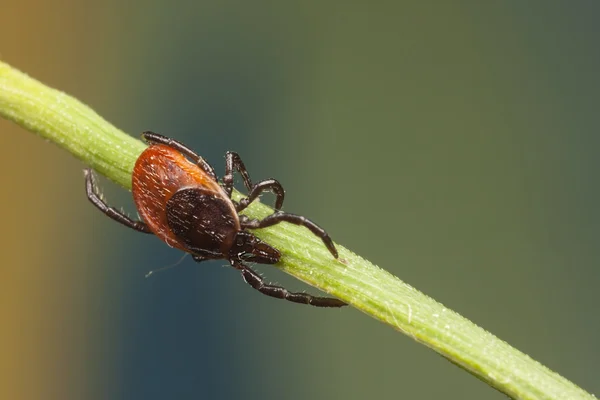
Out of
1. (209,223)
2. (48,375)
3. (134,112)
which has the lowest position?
(48,375)

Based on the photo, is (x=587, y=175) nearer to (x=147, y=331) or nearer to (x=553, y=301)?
(x=553, y=301)

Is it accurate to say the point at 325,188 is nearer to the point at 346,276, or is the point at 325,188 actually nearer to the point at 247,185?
the point at 247,185

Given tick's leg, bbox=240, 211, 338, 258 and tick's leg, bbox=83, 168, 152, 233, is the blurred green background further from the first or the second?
tick's leg, bbox=240, 211, 338, 258

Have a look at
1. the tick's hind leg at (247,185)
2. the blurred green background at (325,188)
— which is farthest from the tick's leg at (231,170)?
the blurred green background at (325,188)

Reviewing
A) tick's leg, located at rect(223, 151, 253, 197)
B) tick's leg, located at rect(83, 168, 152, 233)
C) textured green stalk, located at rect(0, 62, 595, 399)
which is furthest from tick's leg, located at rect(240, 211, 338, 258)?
tick's leg, located at rect(83, 168, 152, 233)

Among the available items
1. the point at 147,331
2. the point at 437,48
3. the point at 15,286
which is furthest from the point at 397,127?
the point at 15,286

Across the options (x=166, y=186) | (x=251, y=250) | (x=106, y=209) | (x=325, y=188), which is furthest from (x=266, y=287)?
(x=325, y=188)

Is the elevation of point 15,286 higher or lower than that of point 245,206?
lower
